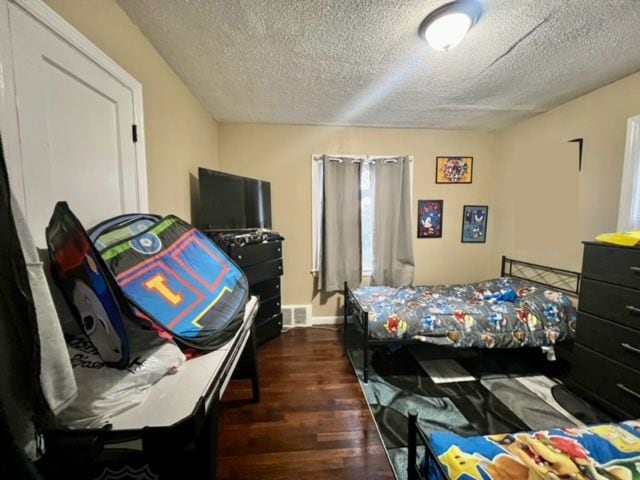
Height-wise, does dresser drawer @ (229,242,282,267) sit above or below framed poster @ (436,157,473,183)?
below

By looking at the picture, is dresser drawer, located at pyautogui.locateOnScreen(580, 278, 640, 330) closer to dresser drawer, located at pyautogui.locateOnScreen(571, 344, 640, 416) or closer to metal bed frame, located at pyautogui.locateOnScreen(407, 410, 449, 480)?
dresser drawer, located at pyautogui.locateOnScreen(571, 344, 640, 416)

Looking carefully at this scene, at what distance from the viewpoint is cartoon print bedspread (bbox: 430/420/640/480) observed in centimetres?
81

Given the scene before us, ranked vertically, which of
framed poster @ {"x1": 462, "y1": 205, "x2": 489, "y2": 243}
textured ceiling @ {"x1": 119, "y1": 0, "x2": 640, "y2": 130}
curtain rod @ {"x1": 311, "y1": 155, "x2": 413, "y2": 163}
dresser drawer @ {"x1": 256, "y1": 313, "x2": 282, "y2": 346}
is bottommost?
dresser drawer @ {"x1": 256, "y1": 313, "x2": 282, "y2": 346}

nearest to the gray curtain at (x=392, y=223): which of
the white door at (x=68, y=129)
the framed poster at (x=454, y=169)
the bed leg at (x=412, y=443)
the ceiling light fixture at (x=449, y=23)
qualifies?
the framed poster at (x=454, y=169)

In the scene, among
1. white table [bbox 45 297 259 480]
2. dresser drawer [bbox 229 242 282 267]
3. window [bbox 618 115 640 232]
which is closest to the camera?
white table [bbox 45 297 259 480]

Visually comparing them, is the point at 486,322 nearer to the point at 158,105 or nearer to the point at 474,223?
the point at 474,223

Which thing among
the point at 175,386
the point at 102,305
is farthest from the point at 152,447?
the point at 102,305

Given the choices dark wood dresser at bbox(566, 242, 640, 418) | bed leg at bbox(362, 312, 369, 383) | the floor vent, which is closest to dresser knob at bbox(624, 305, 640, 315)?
dark wood dresser at bbox(566, 242, 640, 418)

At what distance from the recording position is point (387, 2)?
129 cm

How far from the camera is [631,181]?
1947mm

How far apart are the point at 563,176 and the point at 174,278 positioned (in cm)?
336

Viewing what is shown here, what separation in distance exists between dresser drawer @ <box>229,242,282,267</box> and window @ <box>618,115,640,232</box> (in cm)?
294

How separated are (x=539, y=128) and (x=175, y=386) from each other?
12.4 ft

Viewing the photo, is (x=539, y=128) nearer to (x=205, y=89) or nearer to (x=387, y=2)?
(x=387, y=2)
